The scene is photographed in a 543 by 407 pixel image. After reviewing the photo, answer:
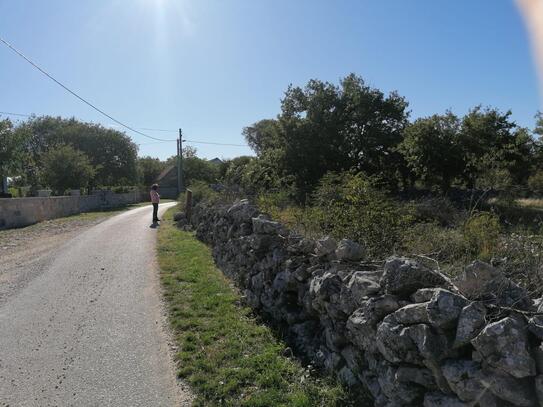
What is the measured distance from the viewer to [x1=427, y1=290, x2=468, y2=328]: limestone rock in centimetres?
288

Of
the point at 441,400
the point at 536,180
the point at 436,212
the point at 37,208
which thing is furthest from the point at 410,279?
the point at 536,180

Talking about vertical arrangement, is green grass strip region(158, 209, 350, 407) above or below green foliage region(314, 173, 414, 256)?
below

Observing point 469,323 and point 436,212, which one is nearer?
point 469,323

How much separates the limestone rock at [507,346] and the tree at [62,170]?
39.8 meters

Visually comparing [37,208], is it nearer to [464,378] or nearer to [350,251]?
[350,251]

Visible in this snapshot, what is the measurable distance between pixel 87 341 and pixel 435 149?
17647 millimetres

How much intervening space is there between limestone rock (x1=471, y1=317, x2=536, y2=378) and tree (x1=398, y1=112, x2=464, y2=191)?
58.7ft

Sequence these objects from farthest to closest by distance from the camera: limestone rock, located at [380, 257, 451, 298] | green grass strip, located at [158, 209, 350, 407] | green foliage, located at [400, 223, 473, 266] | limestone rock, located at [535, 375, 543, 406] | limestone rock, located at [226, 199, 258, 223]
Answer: limestone rock, located at [226, 199, 258, 223]
green foliage, located at [400, 223, 473, 266]
green grass strip, located at [158, 209, 350, 407]
limestone rock, located at [380, 257, 451, 298]
limestone rock, located at [535, 375, 543, 406]

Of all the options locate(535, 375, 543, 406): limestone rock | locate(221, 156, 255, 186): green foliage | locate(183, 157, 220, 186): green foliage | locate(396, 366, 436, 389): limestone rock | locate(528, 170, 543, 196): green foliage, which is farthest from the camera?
locate(183, 157, 220, 186): green foliage

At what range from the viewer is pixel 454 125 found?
2102 centimetres

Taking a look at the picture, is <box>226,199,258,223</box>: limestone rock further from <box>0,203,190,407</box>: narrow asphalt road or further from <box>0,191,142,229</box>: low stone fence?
<box>0,191,142,229</box>: low stone fence

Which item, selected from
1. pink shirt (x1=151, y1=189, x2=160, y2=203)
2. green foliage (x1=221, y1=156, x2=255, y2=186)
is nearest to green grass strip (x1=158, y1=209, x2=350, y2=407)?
green foliage (x1=221, y1=156, x2=255, y2=186)

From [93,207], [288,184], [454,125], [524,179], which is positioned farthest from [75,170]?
[524,179]

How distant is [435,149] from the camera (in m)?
19.8
